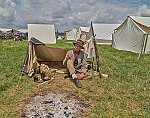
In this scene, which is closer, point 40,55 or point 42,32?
point 40,55

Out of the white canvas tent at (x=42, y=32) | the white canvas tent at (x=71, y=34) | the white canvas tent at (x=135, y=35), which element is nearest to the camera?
the white canvas tent at (x=135, y=35)

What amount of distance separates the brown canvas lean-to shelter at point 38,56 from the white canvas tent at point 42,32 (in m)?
12.4

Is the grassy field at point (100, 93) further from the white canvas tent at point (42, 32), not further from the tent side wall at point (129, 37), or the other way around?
the white canvas tent at point (42, 32)

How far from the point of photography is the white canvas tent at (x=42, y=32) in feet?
55.3

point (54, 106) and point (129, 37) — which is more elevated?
point (129, 37)

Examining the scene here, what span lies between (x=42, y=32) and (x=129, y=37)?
11.5 m

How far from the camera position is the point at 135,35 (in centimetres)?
1058

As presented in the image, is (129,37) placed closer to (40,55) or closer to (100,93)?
(40,55)

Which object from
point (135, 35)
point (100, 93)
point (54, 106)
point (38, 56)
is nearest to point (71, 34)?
point (135, 35)

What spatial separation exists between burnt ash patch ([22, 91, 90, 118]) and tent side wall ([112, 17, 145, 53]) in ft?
29.6

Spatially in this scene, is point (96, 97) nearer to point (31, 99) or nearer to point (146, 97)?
point (146, 97)

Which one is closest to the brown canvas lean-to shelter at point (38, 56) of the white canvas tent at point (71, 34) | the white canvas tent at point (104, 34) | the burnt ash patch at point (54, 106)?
the burnt ash patch at point (54, 106)

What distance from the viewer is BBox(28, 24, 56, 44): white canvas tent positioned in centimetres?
1686

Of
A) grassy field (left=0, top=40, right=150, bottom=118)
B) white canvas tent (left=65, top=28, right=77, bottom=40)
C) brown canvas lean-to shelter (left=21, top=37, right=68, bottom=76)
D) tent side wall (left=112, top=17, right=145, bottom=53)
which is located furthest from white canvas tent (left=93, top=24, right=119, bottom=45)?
grassy field (left=0, top=40, right=150, bottom=118)
